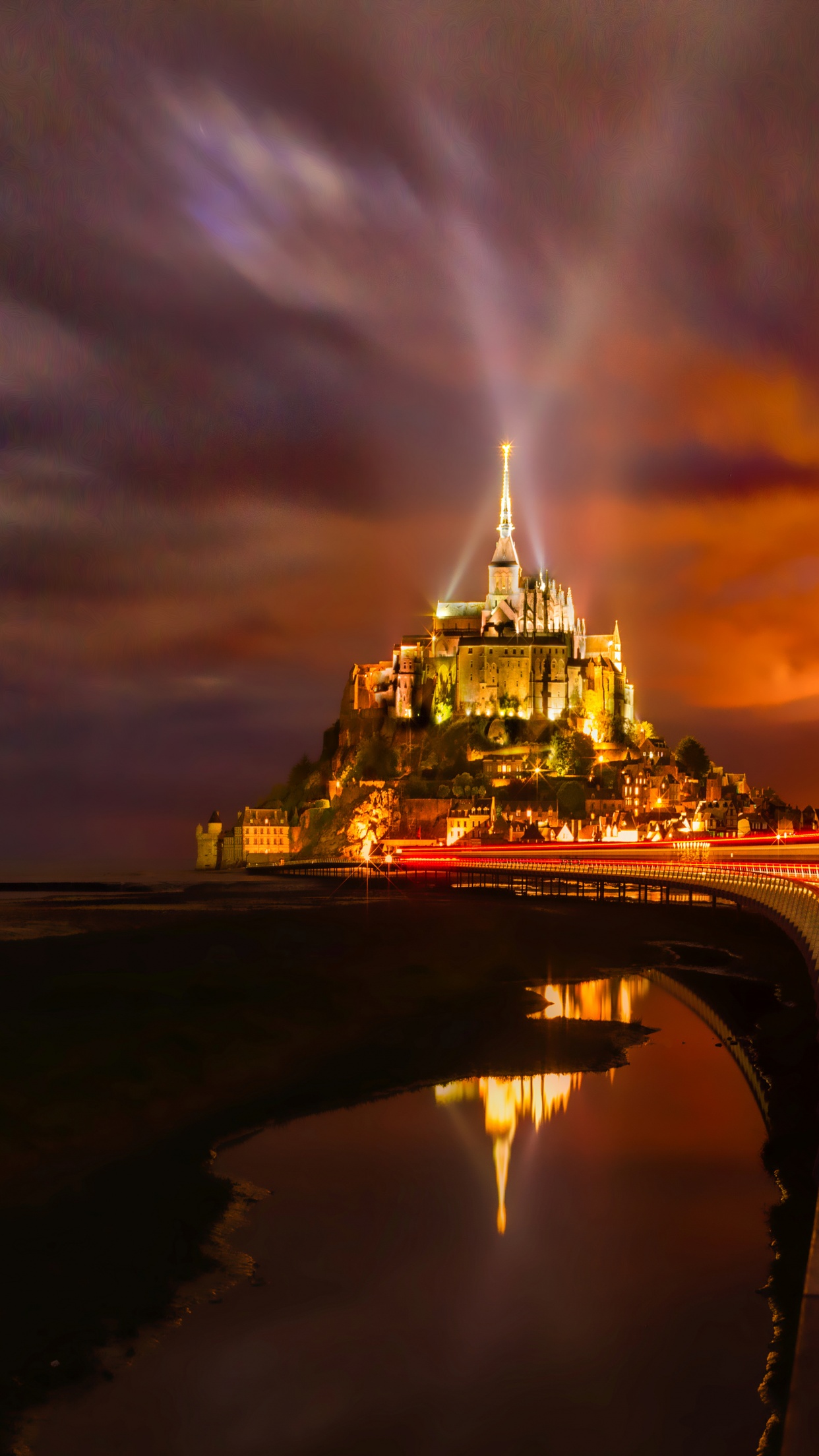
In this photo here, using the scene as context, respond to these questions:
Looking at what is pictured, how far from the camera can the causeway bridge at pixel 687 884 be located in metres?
6.93

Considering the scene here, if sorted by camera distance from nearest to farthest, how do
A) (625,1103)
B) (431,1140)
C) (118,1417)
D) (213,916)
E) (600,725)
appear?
(118,1417) → (431,1140) → (625,1103) → (213,916) → (600,725)

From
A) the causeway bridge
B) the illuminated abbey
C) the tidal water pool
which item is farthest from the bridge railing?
the illuminated abbey

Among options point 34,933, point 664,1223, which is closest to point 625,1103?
point 664,1223

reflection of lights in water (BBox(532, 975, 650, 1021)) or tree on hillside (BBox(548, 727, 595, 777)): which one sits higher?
tree on hillside (BBox(548, 727, 595, 777))

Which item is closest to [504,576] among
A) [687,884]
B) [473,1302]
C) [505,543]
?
[505,543]

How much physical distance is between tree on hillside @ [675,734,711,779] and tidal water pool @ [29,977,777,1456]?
13682 cm

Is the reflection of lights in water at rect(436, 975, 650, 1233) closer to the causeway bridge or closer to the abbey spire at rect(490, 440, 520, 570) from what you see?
the causeway bridge

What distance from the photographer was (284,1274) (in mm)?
12859

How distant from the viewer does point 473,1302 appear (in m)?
12.6

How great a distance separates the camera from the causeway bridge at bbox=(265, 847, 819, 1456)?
22.7ft

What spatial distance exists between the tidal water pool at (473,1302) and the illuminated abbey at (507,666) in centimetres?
13872

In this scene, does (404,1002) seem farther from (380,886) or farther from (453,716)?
(453,716)

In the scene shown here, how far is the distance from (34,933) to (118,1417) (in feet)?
145

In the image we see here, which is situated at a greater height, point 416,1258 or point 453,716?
point 453,716
